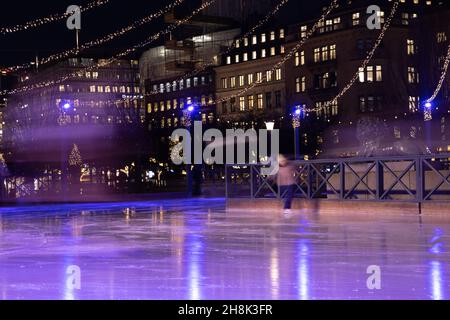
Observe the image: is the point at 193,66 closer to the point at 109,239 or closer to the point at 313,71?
the point at 313,71

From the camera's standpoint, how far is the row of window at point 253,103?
89500 millimetres

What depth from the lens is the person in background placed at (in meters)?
23.3

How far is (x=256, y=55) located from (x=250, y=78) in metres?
2.80

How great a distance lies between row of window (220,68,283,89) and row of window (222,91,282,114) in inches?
67.9

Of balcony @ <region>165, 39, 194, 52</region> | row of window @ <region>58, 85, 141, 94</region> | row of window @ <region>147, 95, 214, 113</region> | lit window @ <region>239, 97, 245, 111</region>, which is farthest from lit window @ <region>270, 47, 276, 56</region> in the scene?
row of window @ <region>58, 85, 141, 94</region>

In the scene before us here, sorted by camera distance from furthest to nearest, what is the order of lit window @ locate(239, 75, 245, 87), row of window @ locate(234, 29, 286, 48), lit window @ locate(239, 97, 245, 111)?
lit window @ locate(239, 75, 245, 87) → lit window @ locate(239, 97, 245, 111) → row of window @ locate(234, 29, 286, 48)

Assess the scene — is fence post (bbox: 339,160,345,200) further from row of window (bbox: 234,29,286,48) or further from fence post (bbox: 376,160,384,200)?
row of window (bbox: 234,29,286,48)

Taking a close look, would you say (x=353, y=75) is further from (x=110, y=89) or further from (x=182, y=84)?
(x=110, y=89)

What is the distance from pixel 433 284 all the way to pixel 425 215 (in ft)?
A: 40.6

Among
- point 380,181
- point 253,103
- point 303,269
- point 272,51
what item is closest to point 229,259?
point 303,269

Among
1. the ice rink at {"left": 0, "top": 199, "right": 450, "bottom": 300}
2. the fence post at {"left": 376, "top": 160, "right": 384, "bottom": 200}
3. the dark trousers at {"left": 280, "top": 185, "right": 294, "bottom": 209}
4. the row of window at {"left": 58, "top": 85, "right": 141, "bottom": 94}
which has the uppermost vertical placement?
the row of window at {"left": 58, "top": 85, "right": 141, "bottom": 94}

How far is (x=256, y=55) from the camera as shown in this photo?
9362 cm

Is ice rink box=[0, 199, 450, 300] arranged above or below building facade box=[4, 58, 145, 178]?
below
